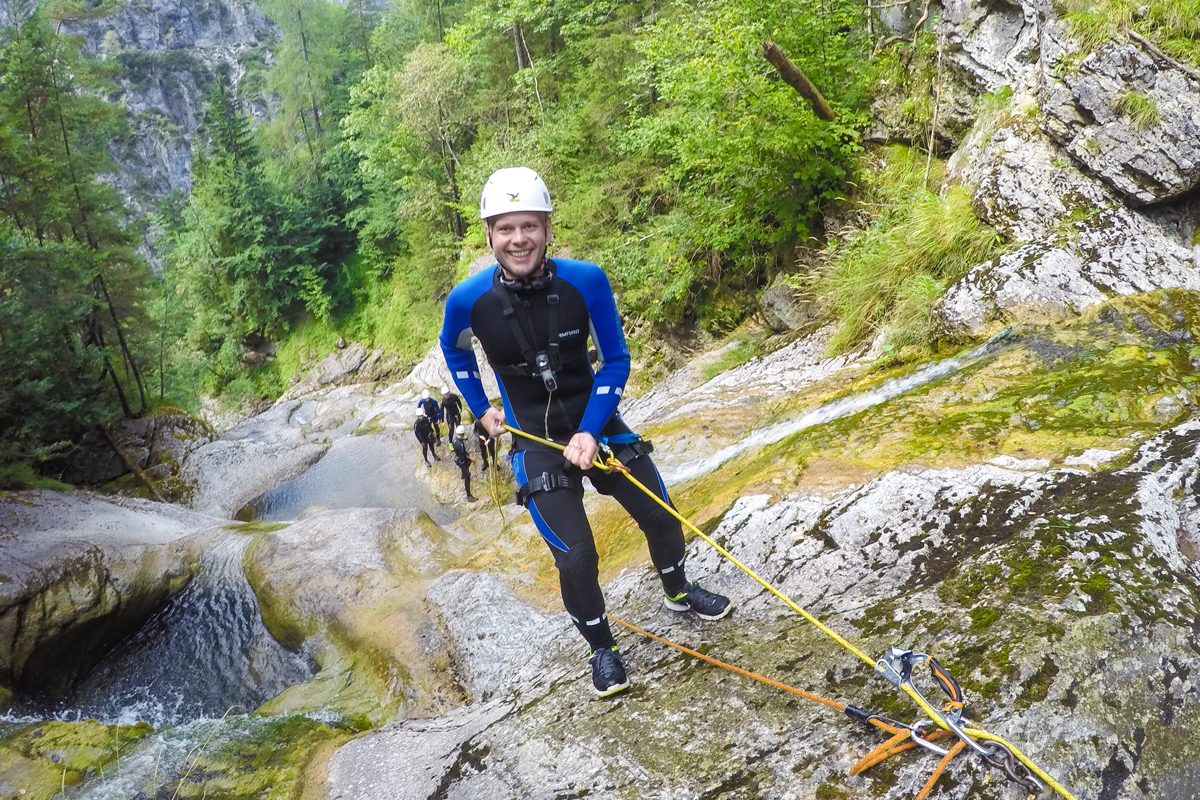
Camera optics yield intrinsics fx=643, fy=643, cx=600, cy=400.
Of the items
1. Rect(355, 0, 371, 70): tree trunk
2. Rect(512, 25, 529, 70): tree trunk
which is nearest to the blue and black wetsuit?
Rect(512, 25, 529, 70): tree trunk

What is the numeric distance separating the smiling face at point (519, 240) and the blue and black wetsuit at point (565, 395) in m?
0.08

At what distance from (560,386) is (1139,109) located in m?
6.41

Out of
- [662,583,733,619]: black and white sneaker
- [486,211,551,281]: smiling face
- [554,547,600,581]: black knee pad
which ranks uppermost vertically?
[486,211,551,281]: smiling face

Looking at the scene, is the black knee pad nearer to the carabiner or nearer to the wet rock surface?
the wet rock surface

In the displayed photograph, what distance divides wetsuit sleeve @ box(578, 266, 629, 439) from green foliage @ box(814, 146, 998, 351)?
174 inches

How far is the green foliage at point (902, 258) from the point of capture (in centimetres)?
677

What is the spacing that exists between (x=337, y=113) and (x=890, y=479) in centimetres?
4416

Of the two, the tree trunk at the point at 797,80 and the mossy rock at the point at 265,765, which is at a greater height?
the tree trunk at the point at 797,80

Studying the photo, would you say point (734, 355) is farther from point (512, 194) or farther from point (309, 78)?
point (309, 78)

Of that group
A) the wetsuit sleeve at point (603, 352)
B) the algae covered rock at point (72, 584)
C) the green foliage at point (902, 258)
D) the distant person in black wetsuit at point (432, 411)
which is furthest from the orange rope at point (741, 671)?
the distant person in black wetsuit at point (432, 411)

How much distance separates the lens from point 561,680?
12.0 feet

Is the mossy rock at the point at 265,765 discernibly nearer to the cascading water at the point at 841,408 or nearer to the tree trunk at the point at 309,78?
the cascading water at the point at 841,408

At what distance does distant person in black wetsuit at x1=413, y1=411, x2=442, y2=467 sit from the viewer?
43.5 ft

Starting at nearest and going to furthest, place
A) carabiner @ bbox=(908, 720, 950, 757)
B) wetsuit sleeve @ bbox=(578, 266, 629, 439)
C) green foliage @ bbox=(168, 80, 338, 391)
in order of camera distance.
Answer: carabiner @ bbox=(908, 720, 950, 757) < wetsuit sleeve @ bbox=(578, 266, 629, 439) < green foliage @ bbox=(168, 80, 338, 391)
